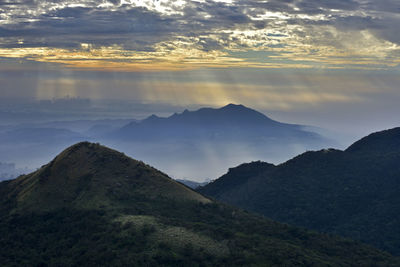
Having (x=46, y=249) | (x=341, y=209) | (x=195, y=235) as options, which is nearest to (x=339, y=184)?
(x=341, y=209)

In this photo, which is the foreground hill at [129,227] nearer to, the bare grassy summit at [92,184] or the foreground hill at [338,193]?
the bare grassy summit at [92,184]

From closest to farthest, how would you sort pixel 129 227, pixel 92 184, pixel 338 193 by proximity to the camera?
pixel 129 227 < pixel 92 184 < pixel 338 193

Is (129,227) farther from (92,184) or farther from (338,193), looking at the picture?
(338,193)

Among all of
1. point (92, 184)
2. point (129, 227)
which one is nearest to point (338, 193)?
point (92, 184)

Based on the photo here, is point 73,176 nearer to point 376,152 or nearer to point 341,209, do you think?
point 341,209

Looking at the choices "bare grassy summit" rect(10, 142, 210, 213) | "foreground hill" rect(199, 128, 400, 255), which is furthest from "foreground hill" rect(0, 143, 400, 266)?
"foreground hill" rect(199, 128, 400, 255)

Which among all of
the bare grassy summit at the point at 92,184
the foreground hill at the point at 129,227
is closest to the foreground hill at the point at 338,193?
the foreground hill at the point at 129,227

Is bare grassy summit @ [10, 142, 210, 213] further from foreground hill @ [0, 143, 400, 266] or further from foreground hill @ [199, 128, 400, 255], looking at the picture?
foreground hill @ [199, 128, 400, 255]
